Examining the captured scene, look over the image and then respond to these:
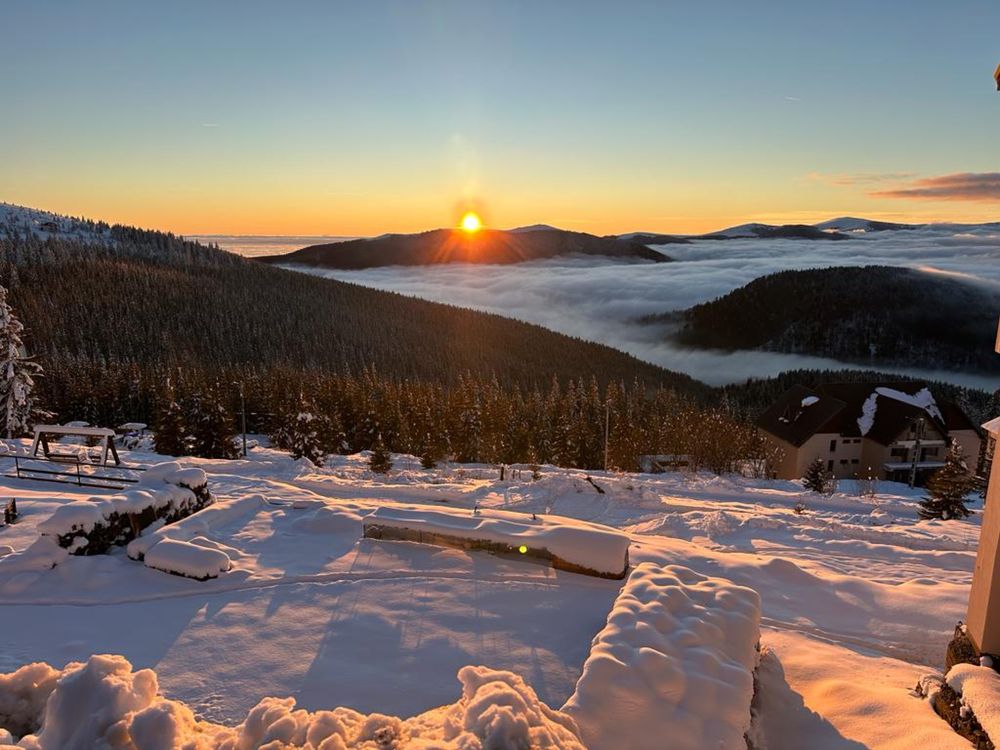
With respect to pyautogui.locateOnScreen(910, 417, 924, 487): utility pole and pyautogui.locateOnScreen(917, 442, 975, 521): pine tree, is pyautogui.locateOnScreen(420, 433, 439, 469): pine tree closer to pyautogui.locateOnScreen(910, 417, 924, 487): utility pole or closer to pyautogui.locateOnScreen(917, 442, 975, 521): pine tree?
pyautogui.locateOnScreen(917, 442, 975, 521): pine tree

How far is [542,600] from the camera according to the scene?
35.3ft

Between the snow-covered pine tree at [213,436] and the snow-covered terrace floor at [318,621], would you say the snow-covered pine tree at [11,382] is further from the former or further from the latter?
the snow-covered terrace floor at [318,621]

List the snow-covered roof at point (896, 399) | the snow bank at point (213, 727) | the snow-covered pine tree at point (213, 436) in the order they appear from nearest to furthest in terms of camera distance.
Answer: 1. the snow bank at point (213, 727)
2. the snow-covered pine tree at point (213, 436)
3. the snow-covered roof at point (896, 399)

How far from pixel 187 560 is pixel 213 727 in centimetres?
650

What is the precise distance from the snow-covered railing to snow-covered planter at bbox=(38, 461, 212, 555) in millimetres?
4671

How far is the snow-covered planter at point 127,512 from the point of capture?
11844mm

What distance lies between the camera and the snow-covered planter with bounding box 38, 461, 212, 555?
11844mm

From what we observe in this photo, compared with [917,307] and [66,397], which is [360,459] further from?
[917,307]

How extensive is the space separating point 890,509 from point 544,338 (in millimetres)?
155309

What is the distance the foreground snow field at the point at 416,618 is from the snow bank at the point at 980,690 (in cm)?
45

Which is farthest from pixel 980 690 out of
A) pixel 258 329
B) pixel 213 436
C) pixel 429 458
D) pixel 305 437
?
pixel 258 329

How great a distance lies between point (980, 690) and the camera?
→ 743 cm

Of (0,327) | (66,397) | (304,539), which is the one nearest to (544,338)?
(66,397)

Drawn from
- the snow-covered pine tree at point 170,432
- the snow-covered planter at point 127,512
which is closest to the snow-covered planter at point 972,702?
the snow-covered planter at point 127,512
